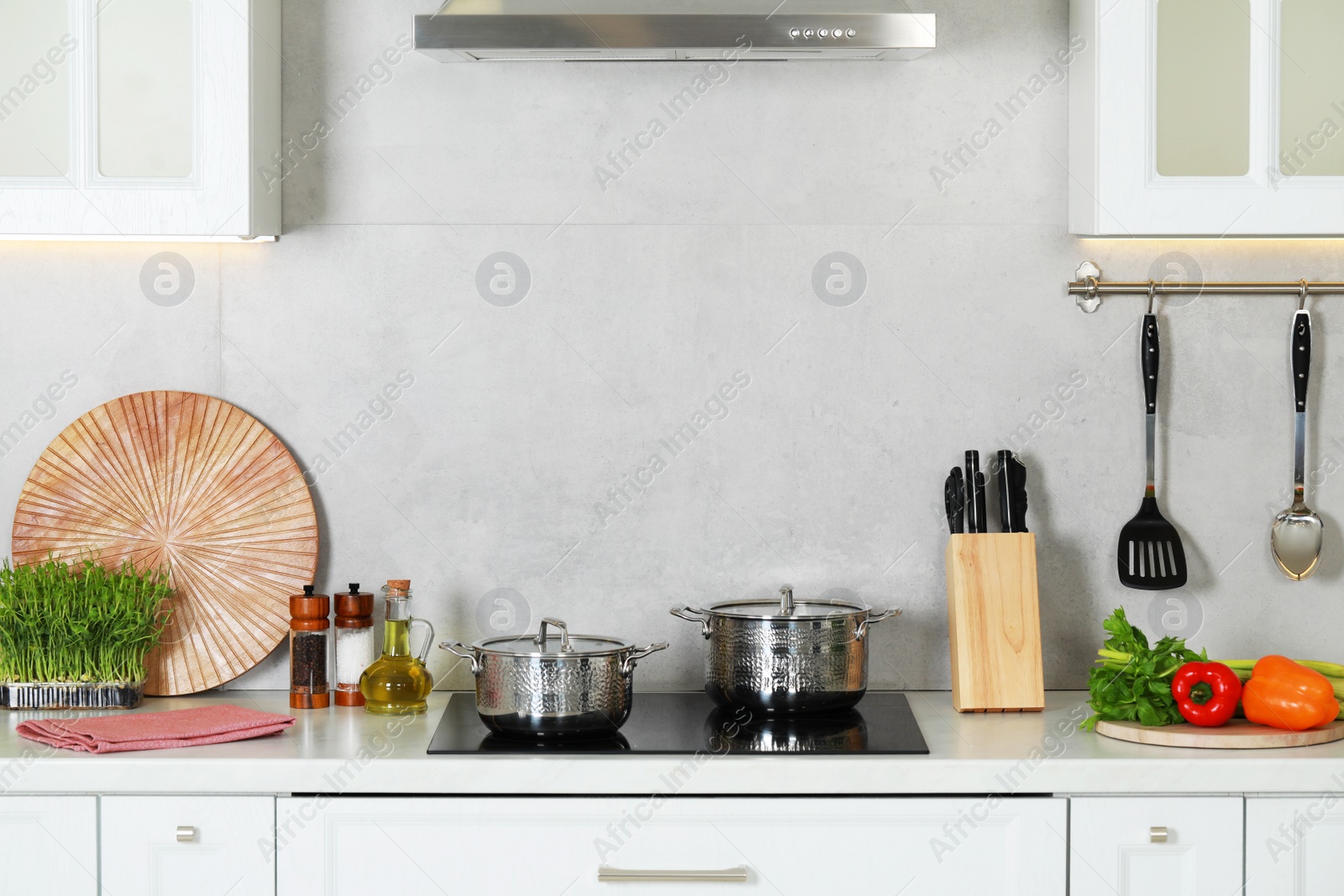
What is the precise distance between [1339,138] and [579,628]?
1468 millimetres

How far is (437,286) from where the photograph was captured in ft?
6.63

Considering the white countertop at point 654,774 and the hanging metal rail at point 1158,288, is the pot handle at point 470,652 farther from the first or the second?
the hanging metal rail at point 1158,288

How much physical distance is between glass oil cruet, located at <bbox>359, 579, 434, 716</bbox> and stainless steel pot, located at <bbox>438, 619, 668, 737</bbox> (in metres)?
0.18

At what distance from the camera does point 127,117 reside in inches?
71.1

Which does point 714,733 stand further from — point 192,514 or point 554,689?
point 192,514

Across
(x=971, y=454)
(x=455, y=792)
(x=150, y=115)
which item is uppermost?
(x=150, y=115)

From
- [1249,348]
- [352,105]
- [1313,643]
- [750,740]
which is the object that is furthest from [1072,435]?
[352,105]

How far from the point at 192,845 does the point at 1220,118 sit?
185 centimetres

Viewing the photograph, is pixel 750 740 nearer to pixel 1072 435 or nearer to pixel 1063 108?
pixel 1072 435

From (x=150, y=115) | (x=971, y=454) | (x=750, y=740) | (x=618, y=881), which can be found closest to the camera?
(x=618, y=881)

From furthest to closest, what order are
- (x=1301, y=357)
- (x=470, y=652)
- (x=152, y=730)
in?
1. (x=1301, y=357)
2. (x=470, y=652)
3. (x=152, y=730)

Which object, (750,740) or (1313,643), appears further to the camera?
(1313,643)

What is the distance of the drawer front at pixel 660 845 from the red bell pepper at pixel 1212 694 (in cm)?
26

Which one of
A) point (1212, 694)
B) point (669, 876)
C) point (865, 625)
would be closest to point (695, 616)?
point (865, 625)
